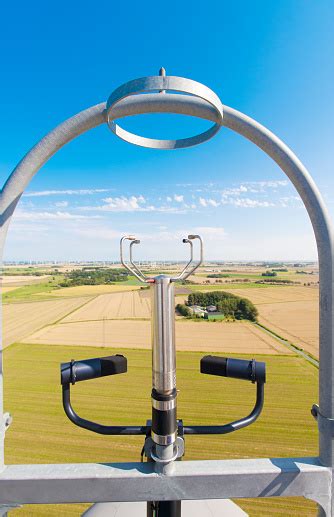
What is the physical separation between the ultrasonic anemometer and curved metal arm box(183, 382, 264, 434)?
2cm

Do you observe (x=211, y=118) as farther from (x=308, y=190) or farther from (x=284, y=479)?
(x=284, y=479)

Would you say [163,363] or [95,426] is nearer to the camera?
[163,363]

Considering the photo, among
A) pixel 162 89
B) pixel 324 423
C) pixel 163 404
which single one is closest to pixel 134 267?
pixel 163 404

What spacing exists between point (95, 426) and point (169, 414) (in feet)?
1.28

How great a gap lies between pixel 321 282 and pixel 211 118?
0.83 meters

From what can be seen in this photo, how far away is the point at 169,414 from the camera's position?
1030mm

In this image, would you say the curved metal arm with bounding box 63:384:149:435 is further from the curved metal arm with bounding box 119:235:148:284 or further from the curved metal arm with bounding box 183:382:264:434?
the curved metal arm with bounding box 119:235:148:284

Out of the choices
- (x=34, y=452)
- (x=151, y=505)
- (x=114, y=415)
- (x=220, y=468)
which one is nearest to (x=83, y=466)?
(x=151, y=505)

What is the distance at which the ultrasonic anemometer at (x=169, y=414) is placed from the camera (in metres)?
1.04

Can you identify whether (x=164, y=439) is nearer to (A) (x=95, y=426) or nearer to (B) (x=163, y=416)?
(B) (x=163, y=416)

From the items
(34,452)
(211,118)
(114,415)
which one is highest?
(211,118)

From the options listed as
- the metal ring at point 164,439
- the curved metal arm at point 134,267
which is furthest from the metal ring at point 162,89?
the metal ring at point 164,439

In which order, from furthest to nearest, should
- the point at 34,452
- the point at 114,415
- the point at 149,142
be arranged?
the point at 114,415, the point at 34,452, the point at 149,142

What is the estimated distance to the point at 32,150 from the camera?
1.09 m
